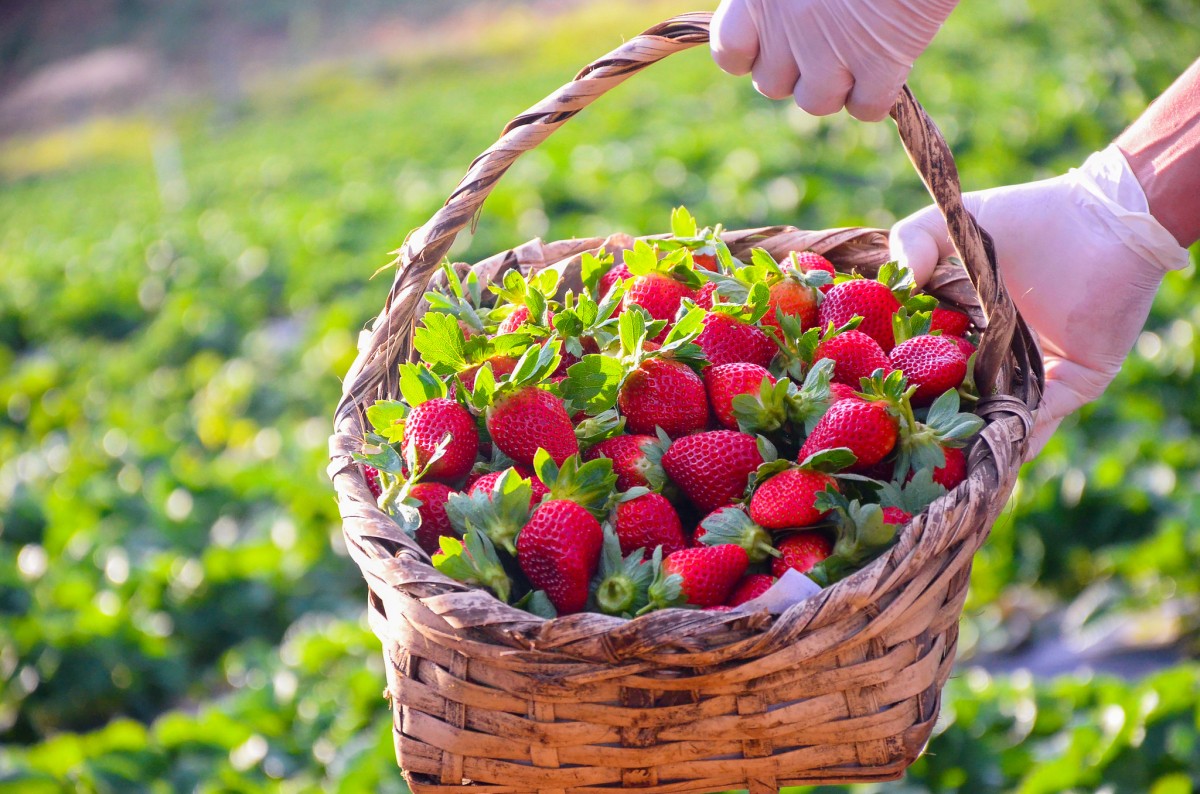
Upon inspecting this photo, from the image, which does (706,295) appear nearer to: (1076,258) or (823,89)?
(823,89)

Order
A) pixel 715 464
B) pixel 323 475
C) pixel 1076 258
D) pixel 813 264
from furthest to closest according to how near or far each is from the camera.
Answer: pixel 323 475
pixel 1076 258
pixel 813 264
pixel 715 464

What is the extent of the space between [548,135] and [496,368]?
31 centimetres

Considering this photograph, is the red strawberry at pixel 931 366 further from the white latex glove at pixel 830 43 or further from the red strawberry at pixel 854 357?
the white latex glove at pixel 830 43

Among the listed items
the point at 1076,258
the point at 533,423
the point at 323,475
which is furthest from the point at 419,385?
the point at 323,475

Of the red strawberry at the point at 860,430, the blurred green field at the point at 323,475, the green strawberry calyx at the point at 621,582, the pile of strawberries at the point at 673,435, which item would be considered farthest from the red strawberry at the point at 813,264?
the blurred green field at the point at 323,475

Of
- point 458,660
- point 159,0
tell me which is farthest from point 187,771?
point 159,0

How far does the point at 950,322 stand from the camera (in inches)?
62.9

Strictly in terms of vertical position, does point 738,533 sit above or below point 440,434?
below

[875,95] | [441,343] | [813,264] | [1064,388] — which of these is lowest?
[1064,388]

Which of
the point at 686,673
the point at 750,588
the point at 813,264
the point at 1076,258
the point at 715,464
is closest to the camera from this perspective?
the point at 686,673

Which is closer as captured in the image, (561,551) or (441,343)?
(561,551)

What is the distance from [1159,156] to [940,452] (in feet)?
2.62

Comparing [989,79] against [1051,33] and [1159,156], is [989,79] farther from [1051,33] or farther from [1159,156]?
[1159,156]

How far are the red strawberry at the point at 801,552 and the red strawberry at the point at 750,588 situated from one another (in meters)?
0.02
